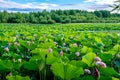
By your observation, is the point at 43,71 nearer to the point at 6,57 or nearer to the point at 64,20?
the point at 6,57

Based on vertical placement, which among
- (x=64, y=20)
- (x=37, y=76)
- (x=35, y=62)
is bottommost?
(x=64, y=20)

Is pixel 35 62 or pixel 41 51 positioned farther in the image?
pixel 41 51

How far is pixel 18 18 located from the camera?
3061 inches

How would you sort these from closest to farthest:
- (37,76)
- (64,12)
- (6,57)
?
(37,76), (6,57), (64,12)

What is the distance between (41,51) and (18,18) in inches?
2996

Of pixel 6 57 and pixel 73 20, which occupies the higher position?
pixel 6 57

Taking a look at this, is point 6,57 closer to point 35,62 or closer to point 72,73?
point 35,62

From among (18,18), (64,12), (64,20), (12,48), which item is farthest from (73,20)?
(12,48)

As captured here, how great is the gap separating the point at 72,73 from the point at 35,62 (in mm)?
389

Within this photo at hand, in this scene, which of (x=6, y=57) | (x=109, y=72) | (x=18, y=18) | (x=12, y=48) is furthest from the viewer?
(x=18, y=18)

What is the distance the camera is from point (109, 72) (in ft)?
7.07

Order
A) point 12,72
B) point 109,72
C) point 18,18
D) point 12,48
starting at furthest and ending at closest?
1. point 18,18
2. point 12,48
3. point 12,72
4. point 109,72

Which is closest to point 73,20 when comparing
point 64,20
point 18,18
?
point 64,20

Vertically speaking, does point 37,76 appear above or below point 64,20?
above
